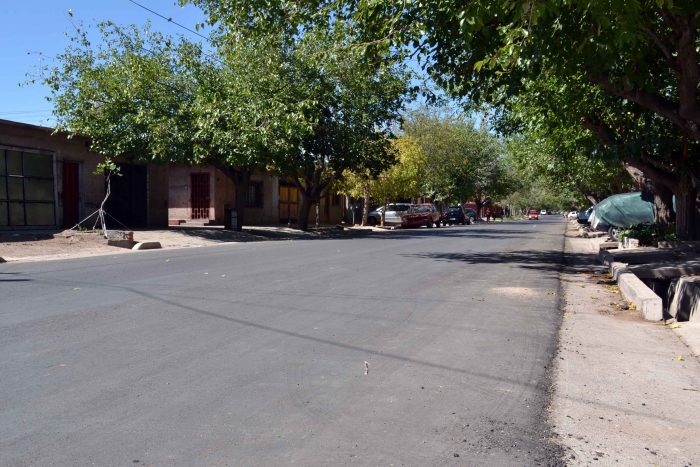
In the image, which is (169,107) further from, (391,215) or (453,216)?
(453,216)

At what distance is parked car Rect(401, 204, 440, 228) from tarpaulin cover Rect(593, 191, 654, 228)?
20.3 m

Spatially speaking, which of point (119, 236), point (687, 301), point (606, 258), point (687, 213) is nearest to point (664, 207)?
point (687, 213)

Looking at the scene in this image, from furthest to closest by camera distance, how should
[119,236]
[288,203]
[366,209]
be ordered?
[366,209] → [288,203] → [119,236]

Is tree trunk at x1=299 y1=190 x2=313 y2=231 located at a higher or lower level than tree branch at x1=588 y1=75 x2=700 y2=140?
lower

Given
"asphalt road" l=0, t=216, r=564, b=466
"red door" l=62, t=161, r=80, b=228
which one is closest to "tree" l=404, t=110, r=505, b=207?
"red door" l=62, t=161, r=80, b=228

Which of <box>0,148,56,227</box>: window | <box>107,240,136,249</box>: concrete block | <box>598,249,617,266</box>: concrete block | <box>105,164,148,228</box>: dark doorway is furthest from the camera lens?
<box>105,164,148,228</box>: dark doorway

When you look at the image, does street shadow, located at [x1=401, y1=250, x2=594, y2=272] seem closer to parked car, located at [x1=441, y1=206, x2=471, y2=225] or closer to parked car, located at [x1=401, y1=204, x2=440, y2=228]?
parked car, located at [x1=401, y1=204, x2=440, y2=228]

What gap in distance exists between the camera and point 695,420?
457 cm

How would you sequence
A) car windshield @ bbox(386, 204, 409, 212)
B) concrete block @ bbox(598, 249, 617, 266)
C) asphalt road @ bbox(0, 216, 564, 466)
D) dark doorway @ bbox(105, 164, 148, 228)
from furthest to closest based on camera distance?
car windshield @ bbox(386, 204, 409, 212), dark doorway @ bbox(105, 164, 148, 228), concrete block @ bbox(598, 249, 617, 266), asphalt road @ bbox(0, 216, 564, 466)

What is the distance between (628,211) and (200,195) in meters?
22.2

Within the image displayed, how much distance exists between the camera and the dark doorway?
86.9 ft

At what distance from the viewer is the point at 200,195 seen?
34.9 m

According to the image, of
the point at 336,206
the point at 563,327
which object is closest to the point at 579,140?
the point at 563,327

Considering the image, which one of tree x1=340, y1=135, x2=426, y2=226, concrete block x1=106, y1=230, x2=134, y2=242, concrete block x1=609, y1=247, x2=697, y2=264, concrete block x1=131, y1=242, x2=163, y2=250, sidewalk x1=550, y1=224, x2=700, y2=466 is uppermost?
tree x1=340, y1=135, x2=426, y2=226
